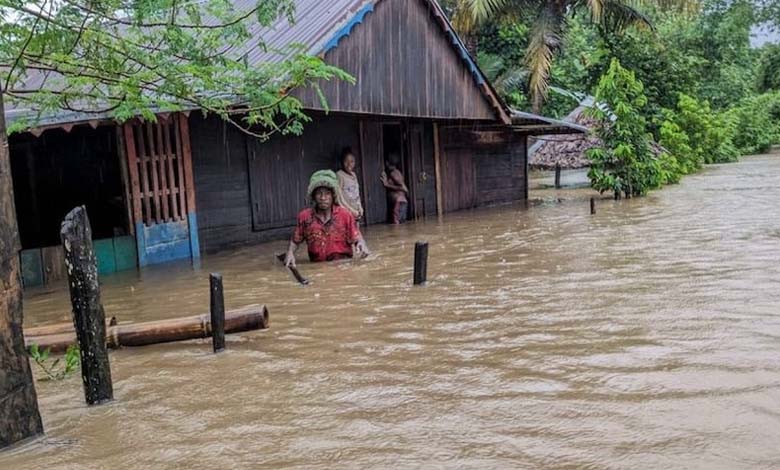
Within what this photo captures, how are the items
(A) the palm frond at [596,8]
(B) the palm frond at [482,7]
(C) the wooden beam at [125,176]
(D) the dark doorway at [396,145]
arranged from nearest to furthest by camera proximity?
1. (C) the wooden beam at [125,176]
2. (D) the dark doorway at [396,145]
3. (B) the palm frond at [482,7]
4. (A) the palm frond at [596,8]

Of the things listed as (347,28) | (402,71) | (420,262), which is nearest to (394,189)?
(402,71)

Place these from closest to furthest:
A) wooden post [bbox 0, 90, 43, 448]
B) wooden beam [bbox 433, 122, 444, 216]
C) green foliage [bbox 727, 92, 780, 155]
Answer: wooden post [bbox 0, 90, 43, 448]
wooden beam [bbox 433, 122, 444, 216]
green foliage [bbox 727, 92, 780, 155]

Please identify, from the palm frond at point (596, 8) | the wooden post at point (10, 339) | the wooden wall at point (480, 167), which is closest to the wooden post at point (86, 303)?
the wooden post at point (10, 339)

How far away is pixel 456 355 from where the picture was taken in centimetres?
520

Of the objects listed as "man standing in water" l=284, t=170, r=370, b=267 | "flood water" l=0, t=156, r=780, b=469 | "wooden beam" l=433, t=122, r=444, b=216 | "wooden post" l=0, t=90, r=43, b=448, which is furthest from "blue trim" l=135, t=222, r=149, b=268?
"wooden beam" l=433, t=122, r=444, b=216

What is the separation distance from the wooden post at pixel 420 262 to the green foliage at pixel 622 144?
1102cm

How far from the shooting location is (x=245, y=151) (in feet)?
40.2

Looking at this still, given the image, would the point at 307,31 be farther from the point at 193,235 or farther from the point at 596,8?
the point at 596,8

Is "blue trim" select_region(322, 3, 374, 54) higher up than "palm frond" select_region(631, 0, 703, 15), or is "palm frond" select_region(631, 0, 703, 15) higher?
"palm frond" select_region(631, 0, 703, 15)

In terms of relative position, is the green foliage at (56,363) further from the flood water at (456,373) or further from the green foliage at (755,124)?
the green foliage at (755,124)

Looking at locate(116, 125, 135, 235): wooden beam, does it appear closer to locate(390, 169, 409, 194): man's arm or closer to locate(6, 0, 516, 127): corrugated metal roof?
locate(6, 0, 516, 127): corrugated metal roof

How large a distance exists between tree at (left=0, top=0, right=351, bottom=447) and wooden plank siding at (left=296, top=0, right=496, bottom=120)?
3825mm

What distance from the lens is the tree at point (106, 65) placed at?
388 centimetres

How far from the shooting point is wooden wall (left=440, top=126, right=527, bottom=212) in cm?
1769
